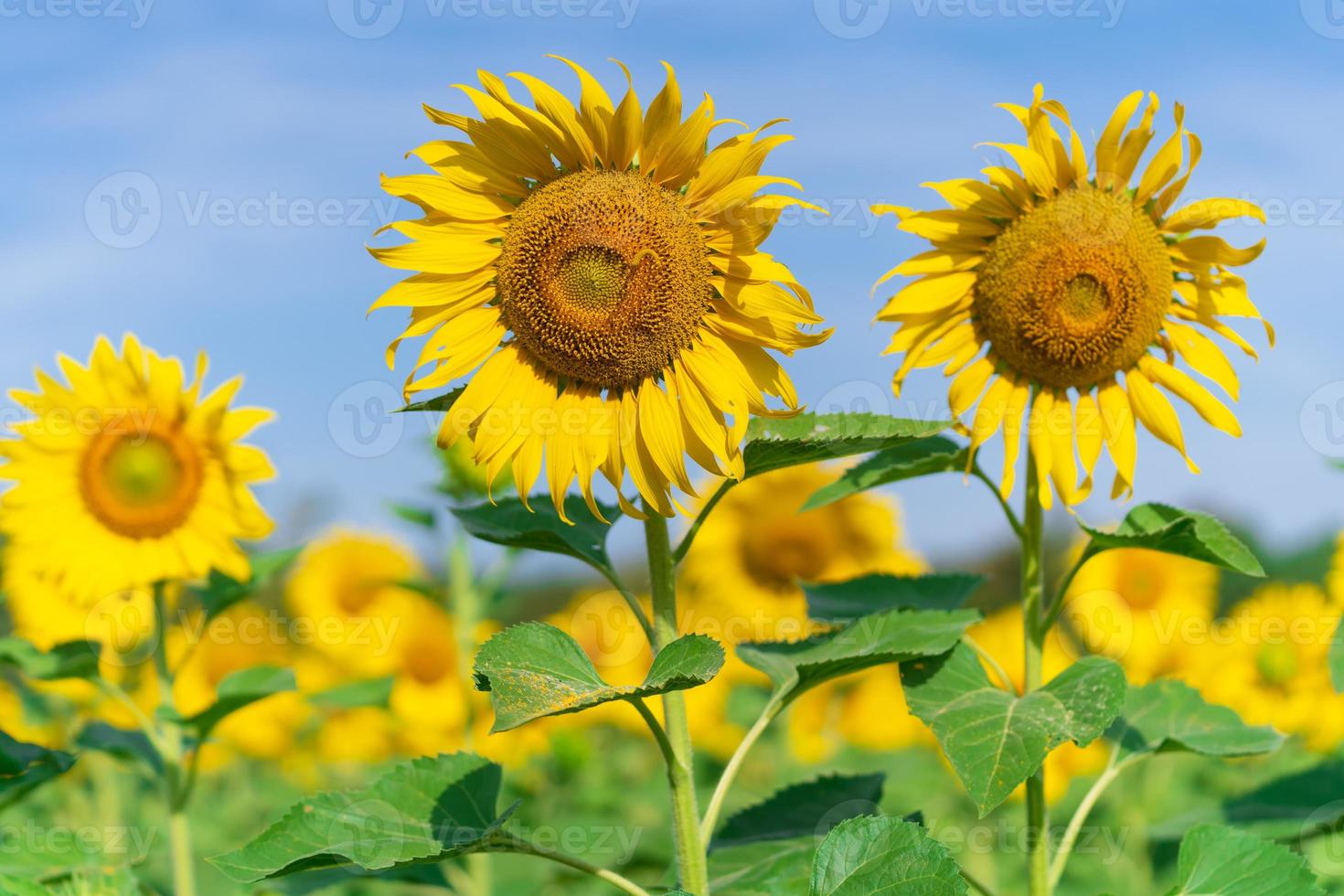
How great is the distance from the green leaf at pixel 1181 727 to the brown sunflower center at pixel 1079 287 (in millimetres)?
795

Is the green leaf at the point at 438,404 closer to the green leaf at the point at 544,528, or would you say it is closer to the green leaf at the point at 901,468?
the green leaf at the point at 544,528

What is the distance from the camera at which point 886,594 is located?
9.32 feet

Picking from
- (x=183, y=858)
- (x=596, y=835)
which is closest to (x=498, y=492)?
(x=596, y=835)

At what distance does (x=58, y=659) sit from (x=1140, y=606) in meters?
4.54

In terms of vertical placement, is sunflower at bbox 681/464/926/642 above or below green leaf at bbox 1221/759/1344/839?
above

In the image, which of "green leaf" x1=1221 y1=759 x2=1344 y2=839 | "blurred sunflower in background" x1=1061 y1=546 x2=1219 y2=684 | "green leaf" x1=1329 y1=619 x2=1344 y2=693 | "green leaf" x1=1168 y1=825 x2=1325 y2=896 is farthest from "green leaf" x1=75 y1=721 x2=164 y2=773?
"blurred sunflower in background" x1=1061 y1=546 x2=1219 y2=684

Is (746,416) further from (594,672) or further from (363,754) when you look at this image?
(363,754)

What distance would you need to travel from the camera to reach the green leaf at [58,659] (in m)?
3.53

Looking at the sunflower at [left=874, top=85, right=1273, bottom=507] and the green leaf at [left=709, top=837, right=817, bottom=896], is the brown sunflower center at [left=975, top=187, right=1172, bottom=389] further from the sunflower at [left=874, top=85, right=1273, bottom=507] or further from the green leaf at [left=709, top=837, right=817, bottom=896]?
the green leaf at [left=709, top=837, right=817, bottom=896]

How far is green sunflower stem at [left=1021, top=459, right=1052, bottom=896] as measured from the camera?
8.07 ft

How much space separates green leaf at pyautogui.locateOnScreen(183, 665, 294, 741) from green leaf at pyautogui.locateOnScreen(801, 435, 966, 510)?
64.4 inches

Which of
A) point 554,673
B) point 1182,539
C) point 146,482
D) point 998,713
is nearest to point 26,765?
point 146,482

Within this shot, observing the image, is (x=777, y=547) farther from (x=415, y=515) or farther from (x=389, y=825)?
(x=389, y=825)

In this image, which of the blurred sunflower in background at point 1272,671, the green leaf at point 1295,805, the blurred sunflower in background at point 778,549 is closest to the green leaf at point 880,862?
the green leaf at point 1295,805
